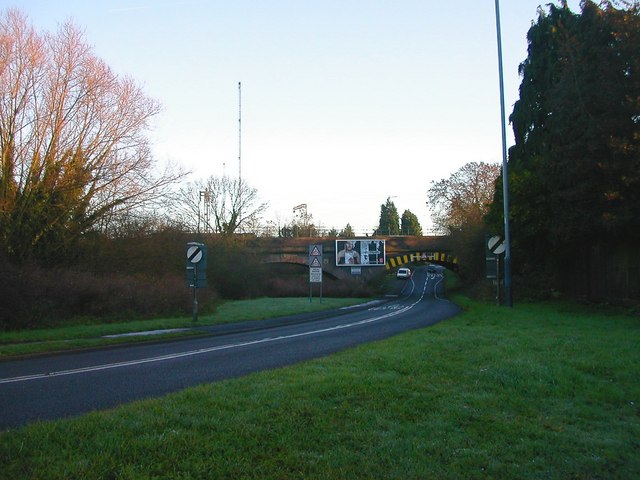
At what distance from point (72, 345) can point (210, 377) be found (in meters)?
6.60

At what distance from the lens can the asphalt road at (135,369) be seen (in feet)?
27.1

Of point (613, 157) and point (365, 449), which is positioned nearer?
point (365, 449)

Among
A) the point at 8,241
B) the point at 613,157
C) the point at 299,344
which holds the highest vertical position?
the point at 613,157

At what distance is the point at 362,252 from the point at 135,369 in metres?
52.8

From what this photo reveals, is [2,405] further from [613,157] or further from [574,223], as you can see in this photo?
[574,223]

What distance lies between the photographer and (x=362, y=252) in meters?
63.9

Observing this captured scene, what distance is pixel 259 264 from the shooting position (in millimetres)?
53406

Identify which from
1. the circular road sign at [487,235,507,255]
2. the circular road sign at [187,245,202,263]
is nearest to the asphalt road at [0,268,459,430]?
the circular road sign at [187,245,202,263]

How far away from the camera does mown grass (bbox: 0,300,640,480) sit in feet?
16.8

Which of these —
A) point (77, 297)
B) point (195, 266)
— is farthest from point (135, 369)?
point (77, 297)

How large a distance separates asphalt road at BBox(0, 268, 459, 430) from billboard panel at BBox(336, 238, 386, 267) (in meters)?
43.9

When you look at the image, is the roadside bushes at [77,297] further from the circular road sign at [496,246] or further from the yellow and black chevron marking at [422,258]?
the yellow and black chevron marking at [422,258]

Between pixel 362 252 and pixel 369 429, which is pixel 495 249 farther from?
pixel 362 252

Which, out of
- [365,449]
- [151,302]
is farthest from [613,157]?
[365,449]
